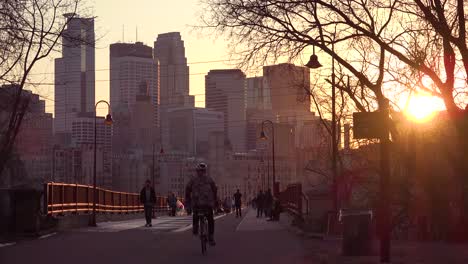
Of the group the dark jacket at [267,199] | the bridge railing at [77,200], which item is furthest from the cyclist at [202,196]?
the dark jacket at [267,199]

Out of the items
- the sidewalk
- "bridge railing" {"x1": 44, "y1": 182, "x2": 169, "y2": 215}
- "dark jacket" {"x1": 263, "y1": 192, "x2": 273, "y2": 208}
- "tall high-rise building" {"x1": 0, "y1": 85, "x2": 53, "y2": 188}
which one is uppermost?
"tall high-rise building" {"x1": 0, "y1": 85, "x2": 53, "y2": 188}

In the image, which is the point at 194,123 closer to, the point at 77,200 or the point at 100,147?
the point at 100,147

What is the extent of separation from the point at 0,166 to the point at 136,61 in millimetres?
106337

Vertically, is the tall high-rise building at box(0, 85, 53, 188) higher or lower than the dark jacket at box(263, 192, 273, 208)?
higher

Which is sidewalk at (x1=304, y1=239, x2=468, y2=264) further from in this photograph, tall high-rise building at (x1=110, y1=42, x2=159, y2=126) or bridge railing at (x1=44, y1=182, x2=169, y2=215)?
tall high-rise building at (x1=110, y1=42, x2=159, y2=126)

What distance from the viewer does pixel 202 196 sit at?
59.8 feet

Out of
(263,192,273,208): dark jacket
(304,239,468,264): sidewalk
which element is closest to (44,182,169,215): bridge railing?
(263,192,273,208): dark jacket

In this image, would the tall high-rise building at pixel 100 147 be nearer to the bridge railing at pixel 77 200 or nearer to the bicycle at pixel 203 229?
the bridge railing at pixel 77 200

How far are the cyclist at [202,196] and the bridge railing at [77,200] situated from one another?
952cm

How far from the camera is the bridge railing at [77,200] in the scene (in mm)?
27422

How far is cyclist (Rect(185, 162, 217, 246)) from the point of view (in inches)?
714

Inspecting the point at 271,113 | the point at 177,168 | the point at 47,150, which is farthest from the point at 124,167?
the point at 271,113

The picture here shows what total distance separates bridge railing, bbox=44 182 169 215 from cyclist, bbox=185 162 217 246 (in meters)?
9.52

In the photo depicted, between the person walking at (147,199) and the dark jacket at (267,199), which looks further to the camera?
the dark jacket at (267,199)
